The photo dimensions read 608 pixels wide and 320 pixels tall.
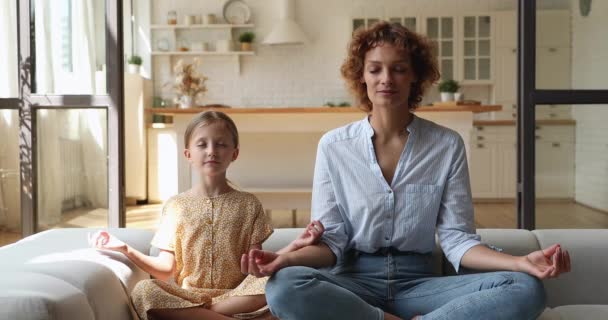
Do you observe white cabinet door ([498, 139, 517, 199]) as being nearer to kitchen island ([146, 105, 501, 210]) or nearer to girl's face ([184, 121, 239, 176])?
kitchen island ([146, 105, 501, 210])

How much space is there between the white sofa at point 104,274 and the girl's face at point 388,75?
0.52 m

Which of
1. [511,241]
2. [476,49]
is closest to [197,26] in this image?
[476,49]

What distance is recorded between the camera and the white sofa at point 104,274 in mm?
1425

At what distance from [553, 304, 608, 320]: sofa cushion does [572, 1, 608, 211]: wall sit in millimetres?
1141

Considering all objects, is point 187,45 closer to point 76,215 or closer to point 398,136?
point 76,215

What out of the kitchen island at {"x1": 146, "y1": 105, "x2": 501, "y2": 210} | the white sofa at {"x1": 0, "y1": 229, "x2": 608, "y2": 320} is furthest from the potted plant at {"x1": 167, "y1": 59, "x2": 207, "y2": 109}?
→ the white sofa at {"x1": 0, "y1": 229, "x2": 608, "y2": 320}

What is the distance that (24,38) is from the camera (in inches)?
126

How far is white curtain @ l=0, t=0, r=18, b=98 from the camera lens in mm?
3365

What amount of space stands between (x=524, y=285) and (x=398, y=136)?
57 centimetres

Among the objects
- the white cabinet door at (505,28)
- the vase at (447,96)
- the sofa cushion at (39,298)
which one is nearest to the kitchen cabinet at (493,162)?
the white cabinet door at (505,28)

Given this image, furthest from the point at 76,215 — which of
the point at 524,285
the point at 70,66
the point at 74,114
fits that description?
the point at 524,285

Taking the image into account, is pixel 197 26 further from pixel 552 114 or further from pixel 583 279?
pixel 583 279

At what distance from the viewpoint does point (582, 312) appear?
1.95 meters

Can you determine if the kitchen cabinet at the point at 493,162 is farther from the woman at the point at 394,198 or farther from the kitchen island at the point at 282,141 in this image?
the woman at the point at 394,198
